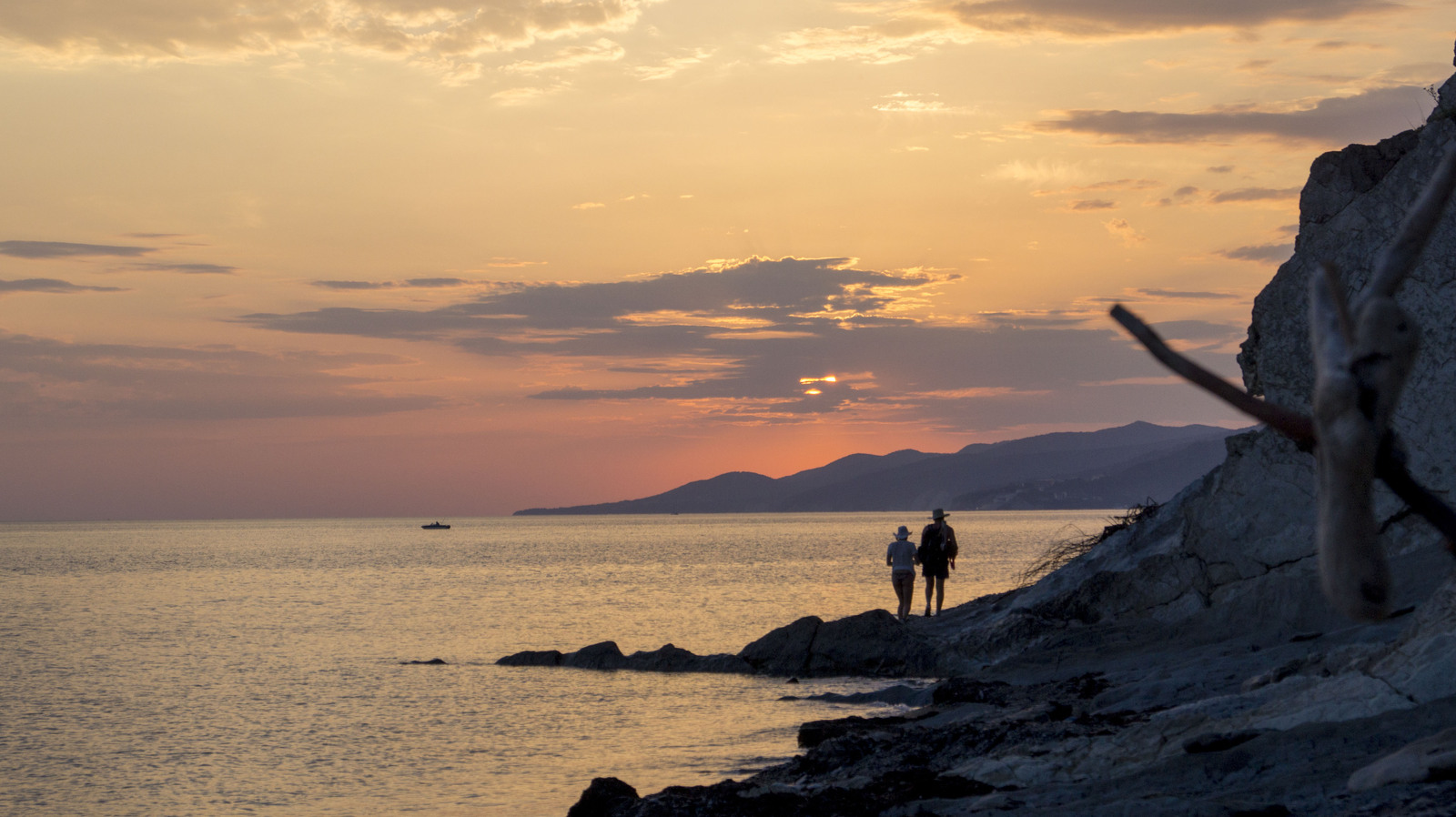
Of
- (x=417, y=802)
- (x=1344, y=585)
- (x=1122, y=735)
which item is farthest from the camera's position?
(x=417, y=802)

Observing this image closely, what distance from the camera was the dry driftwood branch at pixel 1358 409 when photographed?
273cm

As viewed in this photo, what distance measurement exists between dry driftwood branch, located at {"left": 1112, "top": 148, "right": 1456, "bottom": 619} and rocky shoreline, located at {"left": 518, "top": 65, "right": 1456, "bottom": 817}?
10.9 feet

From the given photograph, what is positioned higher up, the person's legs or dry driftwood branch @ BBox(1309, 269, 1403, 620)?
dry driftwood branch @ BBox(1309, 269, 1403, 620)

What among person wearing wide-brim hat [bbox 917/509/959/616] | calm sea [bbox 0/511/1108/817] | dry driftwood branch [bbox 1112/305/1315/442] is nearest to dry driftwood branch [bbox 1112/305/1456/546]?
dry driftwood branch [bbox 1112/305/1315/442]

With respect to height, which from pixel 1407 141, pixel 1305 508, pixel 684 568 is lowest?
pixel 684 568

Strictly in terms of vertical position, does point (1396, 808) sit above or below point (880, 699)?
above

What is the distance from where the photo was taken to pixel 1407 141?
14820mm

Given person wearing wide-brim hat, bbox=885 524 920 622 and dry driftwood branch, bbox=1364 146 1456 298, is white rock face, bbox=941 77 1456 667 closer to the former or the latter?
person wearing wide-brim hat, bbox=885 524 920 622

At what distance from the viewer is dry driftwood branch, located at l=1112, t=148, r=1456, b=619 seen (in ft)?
8.97

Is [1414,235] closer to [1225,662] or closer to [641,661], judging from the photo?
[1225,662]

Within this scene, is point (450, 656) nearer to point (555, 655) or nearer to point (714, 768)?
point (555, 655)

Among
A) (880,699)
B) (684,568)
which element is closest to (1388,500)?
(880,699)

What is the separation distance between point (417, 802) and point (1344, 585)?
43.9 ft

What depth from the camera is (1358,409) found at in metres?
2.79
